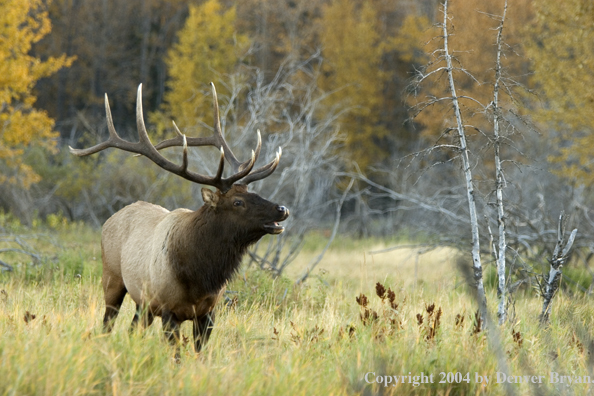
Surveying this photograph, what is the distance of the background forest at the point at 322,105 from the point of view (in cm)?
988

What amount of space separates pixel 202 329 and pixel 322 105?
16.8 meters

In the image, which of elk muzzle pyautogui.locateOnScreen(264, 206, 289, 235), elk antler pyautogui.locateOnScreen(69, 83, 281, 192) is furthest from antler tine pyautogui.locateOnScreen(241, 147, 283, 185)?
elk muzzle pyautogui.locateOnScreen(264, 206, 289, 235)

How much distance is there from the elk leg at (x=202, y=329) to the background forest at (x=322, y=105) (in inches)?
70.5

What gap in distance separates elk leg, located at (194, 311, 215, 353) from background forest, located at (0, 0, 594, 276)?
179 cm

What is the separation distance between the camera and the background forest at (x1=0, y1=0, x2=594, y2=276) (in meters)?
9.88

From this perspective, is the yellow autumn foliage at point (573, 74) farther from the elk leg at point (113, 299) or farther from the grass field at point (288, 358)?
the elk leg at point (113, 299)

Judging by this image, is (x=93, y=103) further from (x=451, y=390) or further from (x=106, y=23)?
(x=451, y=390)

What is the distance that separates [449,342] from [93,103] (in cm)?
2799

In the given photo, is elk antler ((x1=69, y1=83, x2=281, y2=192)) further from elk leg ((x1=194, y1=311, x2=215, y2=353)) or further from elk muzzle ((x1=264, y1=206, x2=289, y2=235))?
elk leg ((x1=194, y1=311, x2=215, y2=353))

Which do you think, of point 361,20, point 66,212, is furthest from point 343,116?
point 66,212

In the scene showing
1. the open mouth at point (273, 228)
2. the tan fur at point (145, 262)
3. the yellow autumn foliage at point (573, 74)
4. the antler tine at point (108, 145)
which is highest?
the yellow autumn foliage at point (573, 74)

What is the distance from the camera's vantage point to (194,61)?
953 inches

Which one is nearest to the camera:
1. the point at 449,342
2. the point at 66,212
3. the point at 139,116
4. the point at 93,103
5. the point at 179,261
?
the point at 449,342

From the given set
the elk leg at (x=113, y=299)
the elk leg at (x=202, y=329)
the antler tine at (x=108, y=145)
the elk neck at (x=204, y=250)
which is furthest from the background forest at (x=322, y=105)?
the elk leg at (x=113, y=299)
